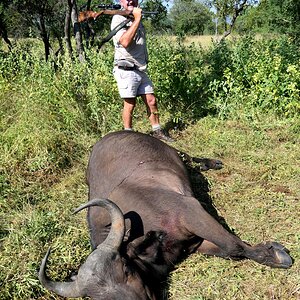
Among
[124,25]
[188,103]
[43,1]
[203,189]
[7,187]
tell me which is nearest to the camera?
[203,189]

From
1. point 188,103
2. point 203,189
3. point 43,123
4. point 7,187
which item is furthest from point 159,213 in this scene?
point 188,103

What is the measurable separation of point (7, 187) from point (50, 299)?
2200 mm

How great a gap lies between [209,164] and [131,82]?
1.67 metres

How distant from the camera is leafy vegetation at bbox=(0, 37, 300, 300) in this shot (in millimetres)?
3787

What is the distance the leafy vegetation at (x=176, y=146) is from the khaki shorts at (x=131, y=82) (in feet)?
2.65

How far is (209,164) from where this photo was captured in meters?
5.57

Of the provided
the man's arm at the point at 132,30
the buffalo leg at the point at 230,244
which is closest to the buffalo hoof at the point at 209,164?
the buffalo leg at the point at 230,244

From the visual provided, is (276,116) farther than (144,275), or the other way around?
(276,116)

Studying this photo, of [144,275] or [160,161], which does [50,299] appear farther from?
[160,161]

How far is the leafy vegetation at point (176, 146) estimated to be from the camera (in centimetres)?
379

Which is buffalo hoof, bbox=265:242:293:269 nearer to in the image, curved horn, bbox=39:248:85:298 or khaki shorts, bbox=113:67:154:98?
curved horn, bbox=39:248:85:298

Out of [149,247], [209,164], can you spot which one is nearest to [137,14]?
[209,164]

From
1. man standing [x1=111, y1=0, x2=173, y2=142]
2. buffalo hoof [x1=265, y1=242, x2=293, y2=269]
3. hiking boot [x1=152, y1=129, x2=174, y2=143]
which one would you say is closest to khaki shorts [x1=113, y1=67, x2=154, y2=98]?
man standing [x1=111, y1=0, x2=173, y2=142]

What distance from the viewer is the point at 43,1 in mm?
14250
